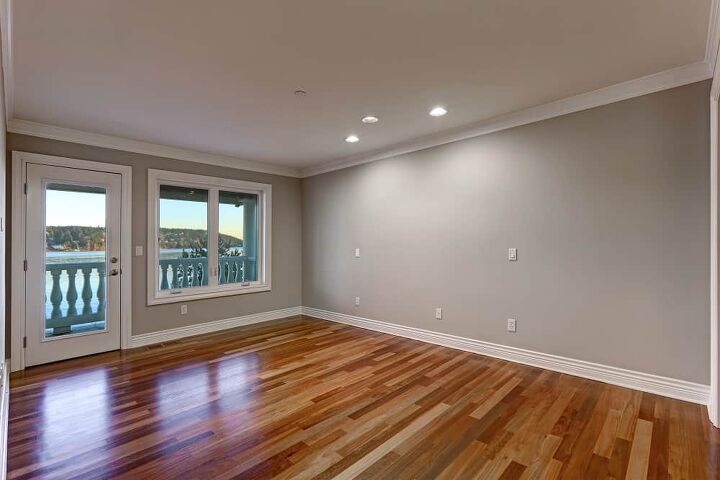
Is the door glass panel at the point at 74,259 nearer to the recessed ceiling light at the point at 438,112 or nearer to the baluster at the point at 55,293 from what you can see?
the baluster at the point at 55,293

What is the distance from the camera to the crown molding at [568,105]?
8.81ft

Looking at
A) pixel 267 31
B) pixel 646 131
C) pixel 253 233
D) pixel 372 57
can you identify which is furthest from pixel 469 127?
pixel 253 233

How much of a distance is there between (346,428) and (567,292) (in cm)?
238

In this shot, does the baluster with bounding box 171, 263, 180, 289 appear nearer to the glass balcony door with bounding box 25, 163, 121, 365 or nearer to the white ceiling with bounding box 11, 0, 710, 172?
the glass balcony door with bounding box 25, 163, 121, 365

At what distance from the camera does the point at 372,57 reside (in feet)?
8.14

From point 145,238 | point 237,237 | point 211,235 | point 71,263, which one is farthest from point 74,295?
point 237,237

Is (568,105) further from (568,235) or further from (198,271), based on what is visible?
(198,271)

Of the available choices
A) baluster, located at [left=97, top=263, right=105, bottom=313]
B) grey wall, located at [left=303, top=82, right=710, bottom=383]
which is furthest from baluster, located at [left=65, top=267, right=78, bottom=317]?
grey wall, located at [left=303, top=82, right=710, bottom=383]

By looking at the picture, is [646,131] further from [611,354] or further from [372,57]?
[372,57]

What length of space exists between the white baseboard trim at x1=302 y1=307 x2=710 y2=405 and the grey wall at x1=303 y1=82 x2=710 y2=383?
7 cm

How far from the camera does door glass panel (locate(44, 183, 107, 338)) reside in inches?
150

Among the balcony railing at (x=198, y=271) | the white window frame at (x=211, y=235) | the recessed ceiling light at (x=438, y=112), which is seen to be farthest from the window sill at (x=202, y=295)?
the recessed ceiling light at (x=438, y=112)

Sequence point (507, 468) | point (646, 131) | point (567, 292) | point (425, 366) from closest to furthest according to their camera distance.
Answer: point (507, 468)
point (646, 131)
point (567, 292)
point (425, 366)

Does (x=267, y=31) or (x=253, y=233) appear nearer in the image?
(x=267, y=31)
